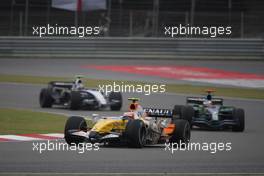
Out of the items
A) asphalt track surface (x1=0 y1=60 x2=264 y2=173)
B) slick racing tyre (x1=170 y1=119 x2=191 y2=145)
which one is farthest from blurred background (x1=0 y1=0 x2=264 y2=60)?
slick racing tyre (x1=170 y1=119 x2=191 y2=145)

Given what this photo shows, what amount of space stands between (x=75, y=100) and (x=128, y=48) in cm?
1580

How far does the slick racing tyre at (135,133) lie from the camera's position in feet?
47.9

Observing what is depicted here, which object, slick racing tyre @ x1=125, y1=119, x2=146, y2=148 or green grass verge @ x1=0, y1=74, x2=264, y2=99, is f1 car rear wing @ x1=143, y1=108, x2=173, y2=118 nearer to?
slick racing tyre @ x1=125, y1=119, x2=146, y2=148

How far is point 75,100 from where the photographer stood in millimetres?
22391

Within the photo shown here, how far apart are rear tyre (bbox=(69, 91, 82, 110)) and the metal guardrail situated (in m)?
15.2

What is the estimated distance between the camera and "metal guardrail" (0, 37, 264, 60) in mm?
37438

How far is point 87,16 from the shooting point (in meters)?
40.6

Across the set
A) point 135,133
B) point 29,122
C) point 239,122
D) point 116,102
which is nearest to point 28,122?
point 29,122

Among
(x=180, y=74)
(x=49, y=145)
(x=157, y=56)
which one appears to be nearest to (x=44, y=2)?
(x=157, y=56)

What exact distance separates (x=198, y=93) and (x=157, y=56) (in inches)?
408

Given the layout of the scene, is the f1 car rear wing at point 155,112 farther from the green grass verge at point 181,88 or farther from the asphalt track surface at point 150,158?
the green grass verge at point 181,88

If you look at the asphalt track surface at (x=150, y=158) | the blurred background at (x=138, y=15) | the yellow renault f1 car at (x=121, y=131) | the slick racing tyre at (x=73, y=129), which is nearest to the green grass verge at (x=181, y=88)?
the blurred background at (x=138, y=15)

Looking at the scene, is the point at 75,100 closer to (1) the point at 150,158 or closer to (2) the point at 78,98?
(2) the point at 78,98

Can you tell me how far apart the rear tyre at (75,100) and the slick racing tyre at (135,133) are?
24.6 feet
